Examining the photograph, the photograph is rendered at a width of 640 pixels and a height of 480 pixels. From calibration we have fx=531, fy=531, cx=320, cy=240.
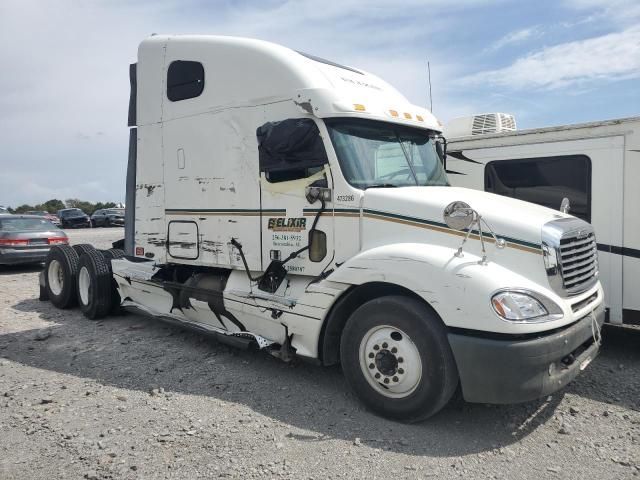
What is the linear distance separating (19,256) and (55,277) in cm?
489

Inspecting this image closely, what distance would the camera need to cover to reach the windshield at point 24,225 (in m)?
13.0

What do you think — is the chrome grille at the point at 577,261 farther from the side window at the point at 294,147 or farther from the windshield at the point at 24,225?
the windshield at the point at 24,225

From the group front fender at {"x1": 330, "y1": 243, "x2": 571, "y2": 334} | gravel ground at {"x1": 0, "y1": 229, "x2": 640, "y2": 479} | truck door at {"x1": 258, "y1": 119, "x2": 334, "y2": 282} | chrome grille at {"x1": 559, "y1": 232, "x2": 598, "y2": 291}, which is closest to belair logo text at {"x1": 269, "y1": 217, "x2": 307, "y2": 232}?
truck door at {"x1": 258, "y1": 119, "x2": 334, "y2": 282}

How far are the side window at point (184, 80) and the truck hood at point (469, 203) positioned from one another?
2.46 meters

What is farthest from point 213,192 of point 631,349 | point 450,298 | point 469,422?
point 631,349

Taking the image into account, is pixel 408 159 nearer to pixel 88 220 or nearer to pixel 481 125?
pixel 481 125

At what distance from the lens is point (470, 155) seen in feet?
22.9

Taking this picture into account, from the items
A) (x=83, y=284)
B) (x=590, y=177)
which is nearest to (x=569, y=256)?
(x=590, y=177)

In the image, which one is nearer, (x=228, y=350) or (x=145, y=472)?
(x=145, y=472)

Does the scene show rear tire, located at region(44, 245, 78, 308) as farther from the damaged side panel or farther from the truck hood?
the truck hood

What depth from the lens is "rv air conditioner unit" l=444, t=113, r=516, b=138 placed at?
7.21m

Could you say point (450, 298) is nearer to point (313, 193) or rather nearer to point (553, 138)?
point (313, 193)

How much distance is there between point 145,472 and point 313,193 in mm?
2517

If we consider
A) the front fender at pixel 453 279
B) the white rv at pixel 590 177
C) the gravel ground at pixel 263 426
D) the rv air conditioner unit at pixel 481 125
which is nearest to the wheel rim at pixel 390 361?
the gravel ground at pixel 263 426
